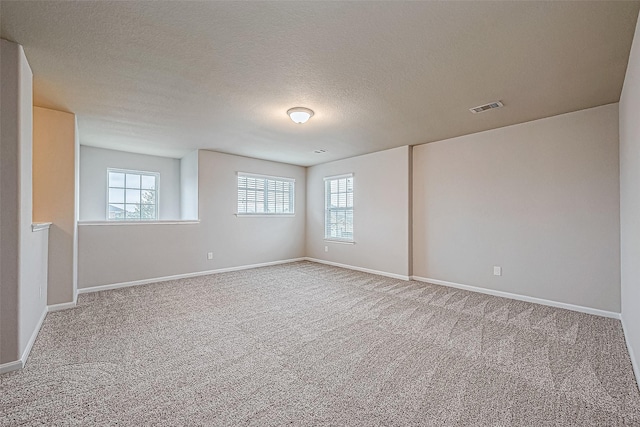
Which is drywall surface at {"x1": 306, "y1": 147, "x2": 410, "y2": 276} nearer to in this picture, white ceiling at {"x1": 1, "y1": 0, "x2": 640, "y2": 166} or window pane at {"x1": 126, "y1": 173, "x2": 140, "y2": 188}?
white ceiling at {"x1": 1, "y1": 0, "x2": 640, "y2": 166}

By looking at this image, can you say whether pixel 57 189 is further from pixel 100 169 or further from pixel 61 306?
pixel 100 169

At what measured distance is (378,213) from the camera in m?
5.57

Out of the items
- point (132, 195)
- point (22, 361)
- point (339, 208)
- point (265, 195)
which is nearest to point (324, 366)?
point (22, 361)

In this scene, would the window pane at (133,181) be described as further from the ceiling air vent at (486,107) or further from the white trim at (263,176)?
the ceiling air vent at (486,107)

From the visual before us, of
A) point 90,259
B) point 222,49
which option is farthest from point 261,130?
point 90,259

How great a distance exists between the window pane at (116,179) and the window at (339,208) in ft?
13.7

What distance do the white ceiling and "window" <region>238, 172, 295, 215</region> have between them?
232 centimetres

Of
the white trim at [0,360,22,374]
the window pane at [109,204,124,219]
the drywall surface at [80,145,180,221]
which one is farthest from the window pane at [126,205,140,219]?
the white trim at [0,360,22,374]

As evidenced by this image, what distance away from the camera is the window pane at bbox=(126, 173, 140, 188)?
5.78 metres

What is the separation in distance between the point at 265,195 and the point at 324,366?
15.6 ft

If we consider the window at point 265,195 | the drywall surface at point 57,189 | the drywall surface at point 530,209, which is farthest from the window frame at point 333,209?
the drywall surface at point 57,189

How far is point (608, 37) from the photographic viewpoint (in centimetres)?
202

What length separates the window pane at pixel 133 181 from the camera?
5.78m

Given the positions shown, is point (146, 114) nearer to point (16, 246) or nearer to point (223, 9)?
point (16, 246)
